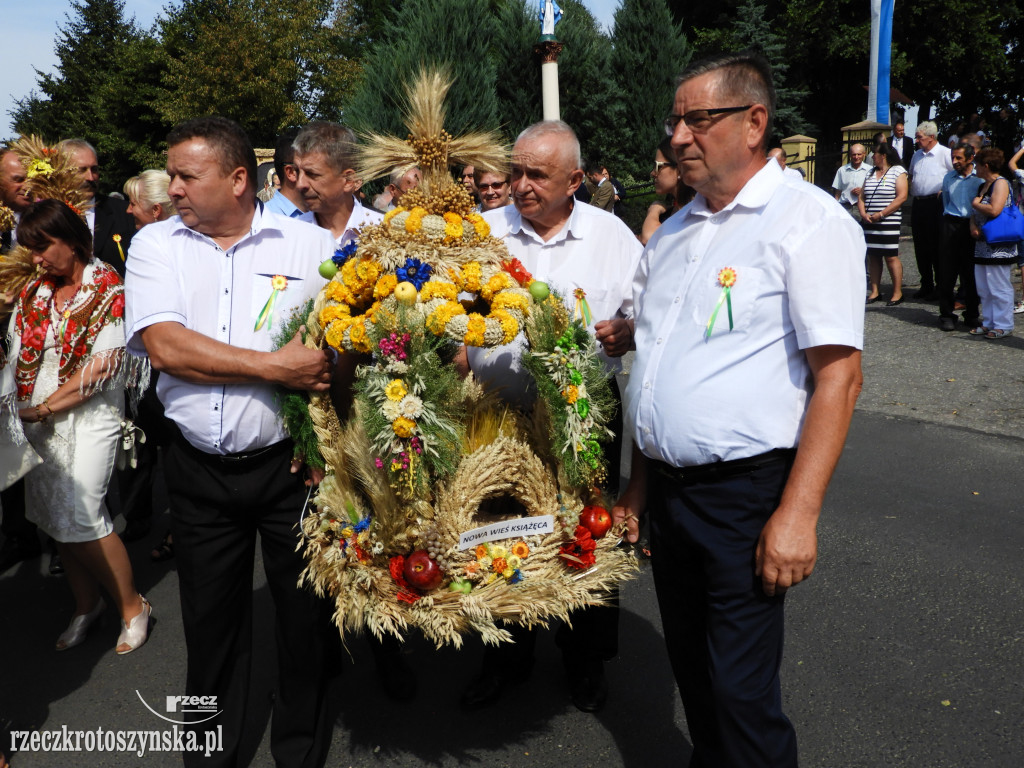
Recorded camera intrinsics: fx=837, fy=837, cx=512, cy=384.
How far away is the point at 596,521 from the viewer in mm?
2746

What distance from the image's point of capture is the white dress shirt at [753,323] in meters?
2.13

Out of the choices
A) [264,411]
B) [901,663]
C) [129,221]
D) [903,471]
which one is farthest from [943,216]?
[264,411]

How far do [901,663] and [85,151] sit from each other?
598 cm

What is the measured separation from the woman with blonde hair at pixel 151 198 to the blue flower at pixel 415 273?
322 centimetres

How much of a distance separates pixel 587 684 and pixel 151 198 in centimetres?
404

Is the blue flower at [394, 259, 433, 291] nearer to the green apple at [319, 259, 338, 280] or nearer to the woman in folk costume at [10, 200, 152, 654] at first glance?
the green apple at [319, 259, 338, 280]

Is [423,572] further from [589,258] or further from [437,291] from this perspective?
[589,258]

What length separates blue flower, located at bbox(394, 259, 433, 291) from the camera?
258cm

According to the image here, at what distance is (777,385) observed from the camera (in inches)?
88.2

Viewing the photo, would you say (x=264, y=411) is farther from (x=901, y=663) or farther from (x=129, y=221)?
(x=129, y=221)

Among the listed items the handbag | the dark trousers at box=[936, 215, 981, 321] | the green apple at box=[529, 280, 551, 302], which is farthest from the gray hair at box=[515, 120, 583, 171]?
the dark trousers at box=[936, 215, 981, 321]

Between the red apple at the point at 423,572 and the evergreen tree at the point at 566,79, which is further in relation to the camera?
the evergreen tree at the point at 566,79

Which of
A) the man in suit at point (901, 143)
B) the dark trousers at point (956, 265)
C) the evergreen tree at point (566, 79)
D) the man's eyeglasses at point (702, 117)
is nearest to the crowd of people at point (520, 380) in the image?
the man's eyeglasses at point (702, 117)

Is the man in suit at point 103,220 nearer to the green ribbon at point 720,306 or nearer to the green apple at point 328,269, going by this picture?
the green apple at point 328,269
